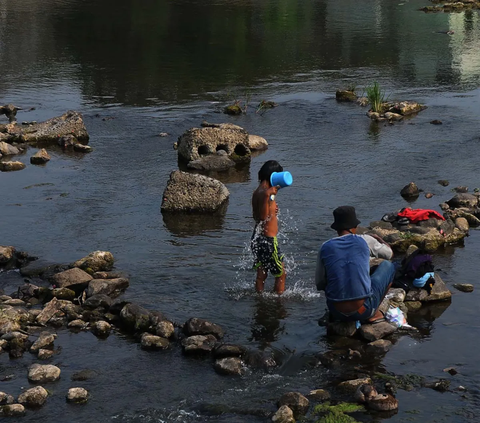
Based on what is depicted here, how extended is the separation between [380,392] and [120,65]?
88.9 ft

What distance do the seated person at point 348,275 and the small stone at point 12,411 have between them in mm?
4238

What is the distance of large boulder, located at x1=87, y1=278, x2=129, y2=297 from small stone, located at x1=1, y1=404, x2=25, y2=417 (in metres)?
3.45

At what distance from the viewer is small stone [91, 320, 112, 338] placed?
12305 millimetres

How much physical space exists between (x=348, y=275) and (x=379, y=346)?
107 cm

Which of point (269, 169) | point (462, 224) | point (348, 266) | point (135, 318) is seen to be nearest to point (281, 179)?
point (269, 169)

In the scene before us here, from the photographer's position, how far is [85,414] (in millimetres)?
10109

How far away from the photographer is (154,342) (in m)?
11.8

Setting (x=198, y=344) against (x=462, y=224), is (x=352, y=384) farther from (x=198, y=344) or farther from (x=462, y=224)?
(x=462, y=224)

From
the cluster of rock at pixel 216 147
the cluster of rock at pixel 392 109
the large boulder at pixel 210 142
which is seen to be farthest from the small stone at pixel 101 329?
the cluster of rock at pixel 392 109

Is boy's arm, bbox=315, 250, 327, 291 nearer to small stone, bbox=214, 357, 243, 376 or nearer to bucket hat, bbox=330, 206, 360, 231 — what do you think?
bucket hat, bbox=330, 206, 360, 231

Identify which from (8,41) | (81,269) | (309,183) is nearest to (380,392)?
(81,269)

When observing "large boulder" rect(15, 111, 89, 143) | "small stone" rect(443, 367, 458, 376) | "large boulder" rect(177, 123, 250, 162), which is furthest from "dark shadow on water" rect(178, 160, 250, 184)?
"small stone" rect(443, 367, 458, 376)

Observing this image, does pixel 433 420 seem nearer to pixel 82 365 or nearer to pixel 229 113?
pixel 82 365

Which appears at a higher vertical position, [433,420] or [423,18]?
Answer: [423,18]
